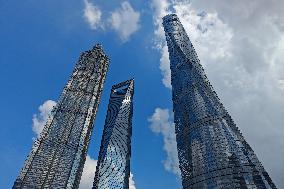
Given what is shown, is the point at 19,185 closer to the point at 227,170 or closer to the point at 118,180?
the point at 118,180

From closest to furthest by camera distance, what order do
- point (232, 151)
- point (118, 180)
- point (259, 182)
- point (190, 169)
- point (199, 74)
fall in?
point (259, 182)
point (232, 151)
point (190, 169)
point (199, 74)
point (118, 180)

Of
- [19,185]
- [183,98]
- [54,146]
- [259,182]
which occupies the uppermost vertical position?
[183,98]

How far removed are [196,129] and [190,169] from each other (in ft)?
62.7

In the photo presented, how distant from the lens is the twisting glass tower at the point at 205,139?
15488 cm

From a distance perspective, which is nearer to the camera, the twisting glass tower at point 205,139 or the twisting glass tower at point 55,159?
the twisting glass tower at point 205,139

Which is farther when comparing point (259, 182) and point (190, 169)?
point (190, 169)

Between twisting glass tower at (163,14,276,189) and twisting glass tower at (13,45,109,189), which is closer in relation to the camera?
twisting glass tower at (163,14,276,189)

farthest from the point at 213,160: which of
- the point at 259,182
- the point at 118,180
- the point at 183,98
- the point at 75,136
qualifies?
the point at 75,136

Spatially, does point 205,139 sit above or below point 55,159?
below

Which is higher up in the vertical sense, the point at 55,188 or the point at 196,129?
the point at 196,129

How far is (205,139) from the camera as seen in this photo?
169m

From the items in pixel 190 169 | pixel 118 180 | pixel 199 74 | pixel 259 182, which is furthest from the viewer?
pixel 118 180

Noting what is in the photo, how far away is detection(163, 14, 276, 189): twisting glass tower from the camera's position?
155 meters

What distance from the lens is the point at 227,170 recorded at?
519 ft
